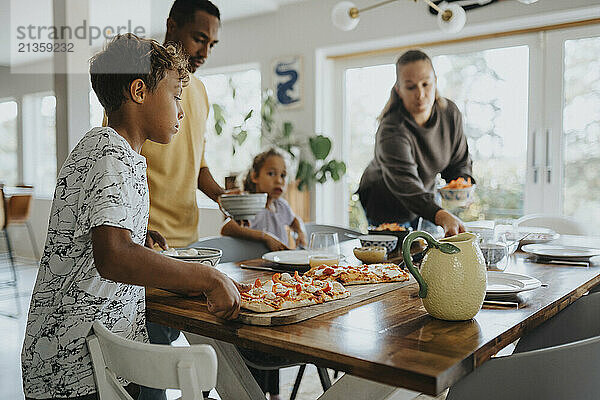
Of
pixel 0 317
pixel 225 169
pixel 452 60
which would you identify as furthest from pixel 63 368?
pixel 225 169

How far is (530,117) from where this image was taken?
13.8 ft

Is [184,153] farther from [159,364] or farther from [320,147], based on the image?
[320,147]

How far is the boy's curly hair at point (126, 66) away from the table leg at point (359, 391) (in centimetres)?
74

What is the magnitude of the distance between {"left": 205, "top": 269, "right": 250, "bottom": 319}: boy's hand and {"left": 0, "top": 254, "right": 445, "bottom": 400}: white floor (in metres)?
1.41

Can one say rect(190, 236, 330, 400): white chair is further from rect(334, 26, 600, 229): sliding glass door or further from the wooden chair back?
rect(334, 26, 600, 229): sliding glass door

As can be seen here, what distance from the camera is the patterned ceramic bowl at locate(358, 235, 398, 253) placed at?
197 centimetres

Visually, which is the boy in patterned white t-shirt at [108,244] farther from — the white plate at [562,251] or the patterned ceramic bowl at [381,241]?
the white plate at [562,251]

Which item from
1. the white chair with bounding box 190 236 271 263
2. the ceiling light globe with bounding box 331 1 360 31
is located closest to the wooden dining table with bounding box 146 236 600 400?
the white chair with bounding box 190 236 271 263

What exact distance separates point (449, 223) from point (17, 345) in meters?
1.91

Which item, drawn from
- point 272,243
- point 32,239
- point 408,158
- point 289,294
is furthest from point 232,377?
point 408,158

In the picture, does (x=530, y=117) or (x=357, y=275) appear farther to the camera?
(x=530, y=117)

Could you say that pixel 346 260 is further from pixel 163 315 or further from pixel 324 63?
pixel 324 63

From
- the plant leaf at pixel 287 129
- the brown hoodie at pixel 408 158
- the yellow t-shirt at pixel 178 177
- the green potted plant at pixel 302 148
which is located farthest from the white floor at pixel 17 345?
the plant leaf at pixel 287 129

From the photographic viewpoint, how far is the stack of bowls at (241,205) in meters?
1.86
